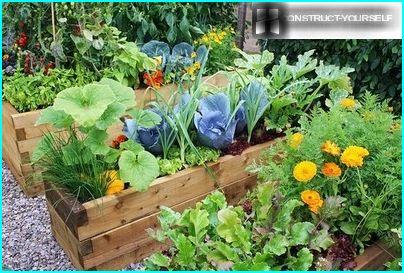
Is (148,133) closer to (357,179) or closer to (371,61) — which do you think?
Result: (357,179)

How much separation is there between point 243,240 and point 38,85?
1.93 m

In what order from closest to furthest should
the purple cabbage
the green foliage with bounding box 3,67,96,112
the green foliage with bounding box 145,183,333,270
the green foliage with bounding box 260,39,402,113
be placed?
the green foliage with bounding box 145,183,333,270
the purple cabbage
the green foliage with bounding box 3,67,96,112
the green foliage with bounding box 260,39,402,113

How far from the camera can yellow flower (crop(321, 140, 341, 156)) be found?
1766mm

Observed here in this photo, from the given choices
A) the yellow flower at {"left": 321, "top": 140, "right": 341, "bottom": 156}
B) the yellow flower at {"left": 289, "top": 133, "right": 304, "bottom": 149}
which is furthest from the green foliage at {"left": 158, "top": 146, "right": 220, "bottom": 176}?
the yellow flower at {"left": 321, "top": 140, "right": 341, "bottom": 156}

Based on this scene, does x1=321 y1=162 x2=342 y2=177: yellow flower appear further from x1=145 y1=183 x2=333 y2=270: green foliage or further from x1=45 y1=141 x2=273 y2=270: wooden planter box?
x1=45 y1=141 x2=273 y2=270: wooden planter box

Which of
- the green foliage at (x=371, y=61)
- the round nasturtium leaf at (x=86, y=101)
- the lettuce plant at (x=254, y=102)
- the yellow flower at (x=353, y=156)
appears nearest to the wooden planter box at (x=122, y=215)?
the lettuce plant at (x=254, y=102)

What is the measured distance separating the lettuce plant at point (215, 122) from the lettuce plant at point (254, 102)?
11cm

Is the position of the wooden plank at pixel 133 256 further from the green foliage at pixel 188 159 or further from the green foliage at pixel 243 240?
the green foliage at pixel 243 240

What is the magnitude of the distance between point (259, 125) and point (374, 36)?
93 centimetres

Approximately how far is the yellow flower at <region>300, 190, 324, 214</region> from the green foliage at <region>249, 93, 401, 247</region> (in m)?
0.04

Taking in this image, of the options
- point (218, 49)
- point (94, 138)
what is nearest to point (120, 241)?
point (94, 138)

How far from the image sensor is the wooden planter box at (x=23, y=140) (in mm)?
2736

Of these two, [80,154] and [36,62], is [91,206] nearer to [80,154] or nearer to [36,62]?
[80,154]

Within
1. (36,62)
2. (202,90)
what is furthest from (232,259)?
(36,62)
